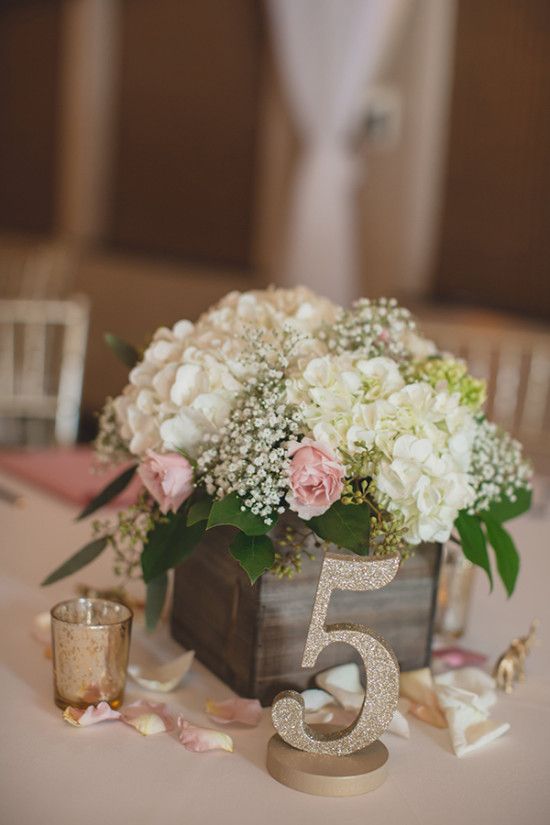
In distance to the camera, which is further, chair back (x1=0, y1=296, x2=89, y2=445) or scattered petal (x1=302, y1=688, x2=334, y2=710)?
chair back (x1=0, y1=296, x2=89, y2=445)

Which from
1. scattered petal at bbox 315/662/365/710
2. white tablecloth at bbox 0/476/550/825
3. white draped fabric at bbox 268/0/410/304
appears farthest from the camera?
white draped fabric at bbox 268/0/410/304

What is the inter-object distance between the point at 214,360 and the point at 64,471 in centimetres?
98

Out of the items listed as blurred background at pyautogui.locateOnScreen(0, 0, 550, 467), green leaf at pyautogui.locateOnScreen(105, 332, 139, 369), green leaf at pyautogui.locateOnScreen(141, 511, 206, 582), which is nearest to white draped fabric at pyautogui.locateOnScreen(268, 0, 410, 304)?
blurred background at pyautogui.locateOnScreen(0, 0, 550, 467)

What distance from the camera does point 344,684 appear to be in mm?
1225

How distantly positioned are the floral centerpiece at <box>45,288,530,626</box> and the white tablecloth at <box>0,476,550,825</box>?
0.14 meters

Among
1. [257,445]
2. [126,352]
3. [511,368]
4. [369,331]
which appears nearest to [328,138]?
[511,368]

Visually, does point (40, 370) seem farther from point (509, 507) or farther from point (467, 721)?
point (467, 721)

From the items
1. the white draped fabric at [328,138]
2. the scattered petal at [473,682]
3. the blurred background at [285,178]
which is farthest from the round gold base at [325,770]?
the white draped fabric at [328,138]

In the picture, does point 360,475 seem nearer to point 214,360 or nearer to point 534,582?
point 214,360

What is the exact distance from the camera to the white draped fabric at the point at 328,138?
5086mm

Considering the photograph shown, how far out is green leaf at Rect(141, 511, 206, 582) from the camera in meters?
1.21

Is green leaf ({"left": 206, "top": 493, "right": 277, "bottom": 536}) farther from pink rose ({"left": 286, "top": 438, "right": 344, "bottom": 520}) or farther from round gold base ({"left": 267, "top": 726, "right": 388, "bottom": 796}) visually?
round gold base ({"left": 267, "top": 726, "right": 388, "bottom": 796})

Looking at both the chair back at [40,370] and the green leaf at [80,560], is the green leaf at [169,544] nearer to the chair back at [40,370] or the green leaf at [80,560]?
the green leaf at [80,560]

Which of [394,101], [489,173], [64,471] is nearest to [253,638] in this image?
[64,471]
